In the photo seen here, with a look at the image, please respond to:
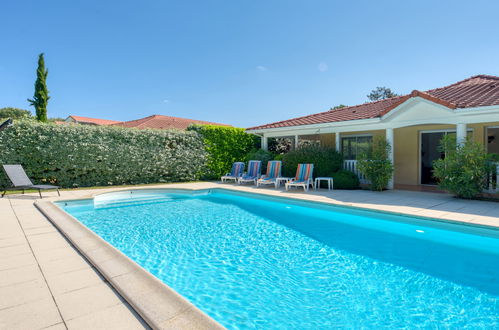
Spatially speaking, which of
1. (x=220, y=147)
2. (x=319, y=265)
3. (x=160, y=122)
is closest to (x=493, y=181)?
(x=319, y=265)

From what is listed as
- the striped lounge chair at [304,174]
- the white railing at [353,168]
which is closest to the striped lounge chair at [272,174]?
the striped lounge chair at [304,174]

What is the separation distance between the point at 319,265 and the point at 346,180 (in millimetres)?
8025

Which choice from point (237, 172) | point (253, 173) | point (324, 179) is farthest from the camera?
point (237, 172)

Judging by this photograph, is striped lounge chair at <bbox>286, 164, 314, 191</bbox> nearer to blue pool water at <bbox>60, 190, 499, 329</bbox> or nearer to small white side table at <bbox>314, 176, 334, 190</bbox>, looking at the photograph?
small white side table at <bbox>314, 176, 334, 190</bbox>

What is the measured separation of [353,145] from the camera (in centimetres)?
1565

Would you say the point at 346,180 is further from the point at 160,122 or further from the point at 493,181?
the point at 160,122

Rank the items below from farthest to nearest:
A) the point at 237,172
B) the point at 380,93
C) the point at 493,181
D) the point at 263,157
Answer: the point at 380,93, the point at 263,157, the point at 237,172, the point at 493,181

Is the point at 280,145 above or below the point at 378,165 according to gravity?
above

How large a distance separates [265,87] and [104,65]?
12.3 metres

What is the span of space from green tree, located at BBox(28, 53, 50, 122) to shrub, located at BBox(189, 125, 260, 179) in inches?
709

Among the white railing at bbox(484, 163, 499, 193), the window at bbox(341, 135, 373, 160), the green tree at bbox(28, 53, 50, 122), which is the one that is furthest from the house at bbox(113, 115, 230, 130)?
the white railing at bbox(484, 163, 499, 193)

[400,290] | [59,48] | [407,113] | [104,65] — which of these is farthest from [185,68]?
[400,290]

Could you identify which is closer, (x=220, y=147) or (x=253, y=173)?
(x=253, y=173)

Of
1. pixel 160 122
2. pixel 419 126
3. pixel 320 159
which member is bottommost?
pixel 320 159
